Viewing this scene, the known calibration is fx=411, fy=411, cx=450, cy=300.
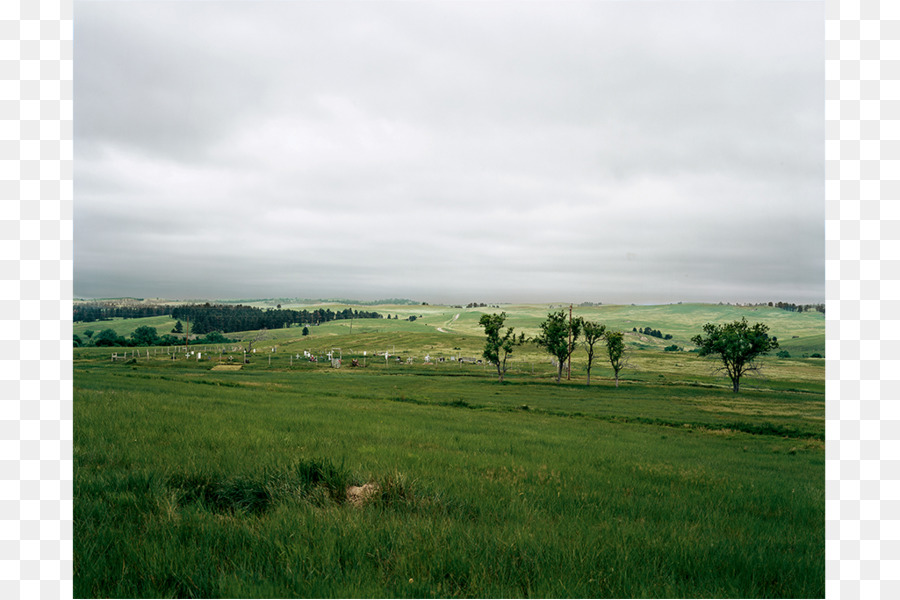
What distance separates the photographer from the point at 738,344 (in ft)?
232

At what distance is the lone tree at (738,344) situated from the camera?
69938 mm

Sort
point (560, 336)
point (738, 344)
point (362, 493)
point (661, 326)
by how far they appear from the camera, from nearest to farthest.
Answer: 1. point (362, 493)
2. point (738, 344)
3. point (560, 336)
4. point (661, 326)

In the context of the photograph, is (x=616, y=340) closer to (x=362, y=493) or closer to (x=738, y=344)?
(x=738, y=344)

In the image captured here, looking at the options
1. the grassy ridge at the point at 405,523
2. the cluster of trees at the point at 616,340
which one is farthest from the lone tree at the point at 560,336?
the grassy ridge at the point at 405,523

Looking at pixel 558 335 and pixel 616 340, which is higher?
pixel 558 335

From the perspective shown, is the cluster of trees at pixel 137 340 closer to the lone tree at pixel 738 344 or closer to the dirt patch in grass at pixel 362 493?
the lone tree at pixel 738 344

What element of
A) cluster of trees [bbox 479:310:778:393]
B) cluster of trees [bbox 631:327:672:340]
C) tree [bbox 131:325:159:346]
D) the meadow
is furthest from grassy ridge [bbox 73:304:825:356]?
the meadow

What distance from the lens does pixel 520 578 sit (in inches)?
137

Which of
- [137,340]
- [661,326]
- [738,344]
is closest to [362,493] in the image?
[738,344]

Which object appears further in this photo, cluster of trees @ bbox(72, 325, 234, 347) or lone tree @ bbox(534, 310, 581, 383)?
cluster of trees @ bbox(72, 325, 234, 347)

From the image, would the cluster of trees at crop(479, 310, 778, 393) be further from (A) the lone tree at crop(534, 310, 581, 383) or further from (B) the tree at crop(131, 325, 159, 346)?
(B) the tree at crop(131, 325, 159, 346)

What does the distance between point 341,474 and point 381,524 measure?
167 cm

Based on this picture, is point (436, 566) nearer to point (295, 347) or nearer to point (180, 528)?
point (180, 528)

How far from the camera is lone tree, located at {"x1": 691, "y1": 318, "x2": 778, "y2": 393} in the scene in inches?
2753
